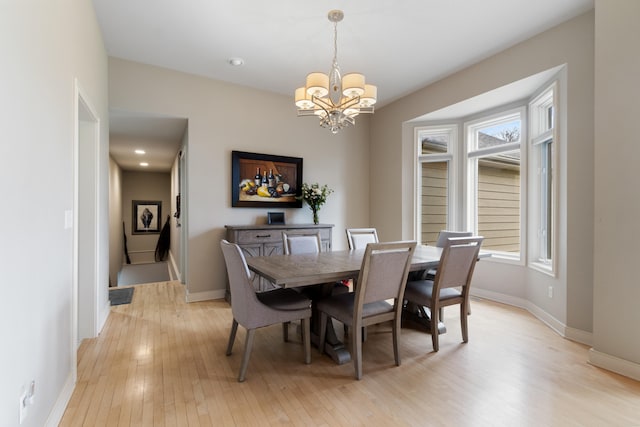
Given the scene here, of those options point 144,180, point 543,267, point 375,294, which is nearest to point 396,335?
point 375,294

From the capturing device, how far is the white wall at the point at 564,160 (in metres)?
2.78

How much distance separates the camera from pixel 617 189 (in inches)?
90.0

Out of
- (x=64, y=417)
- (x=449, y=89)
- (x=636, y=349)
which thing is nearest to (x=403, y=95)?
(x=449, y=89)

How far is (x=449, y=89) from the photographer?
162 inches

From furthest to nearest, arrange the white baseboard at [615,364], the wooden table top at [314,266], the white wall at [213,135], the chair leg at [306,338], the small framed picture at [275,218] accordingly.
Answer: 1. the small framed picture at [275,218]
2. the white wall at [213,135]
3. the chair leg at [306,338]
4. the white baseboard at [615,364]
5. the wooden table top at [314,266]

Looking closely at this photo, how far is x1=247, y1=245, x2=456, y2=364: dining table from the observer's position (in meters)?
2.07

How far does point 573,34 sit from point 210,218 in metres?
4.45

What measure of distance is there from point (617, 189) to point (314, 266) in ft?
7.75

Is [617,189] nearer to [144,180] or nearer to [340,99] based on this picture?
[340,99]

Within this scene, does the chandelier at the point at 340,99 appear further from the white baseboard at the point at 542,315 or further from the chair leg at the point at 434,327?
the white baseboard at the point at 542,315

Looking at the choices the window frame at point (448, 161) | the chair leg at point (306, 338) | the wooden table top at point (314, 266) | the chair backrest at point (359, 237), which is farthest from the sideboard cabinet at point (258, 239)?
the window frame at point (448, 161)

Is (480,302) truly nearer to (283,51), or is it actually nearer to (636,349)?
(636,349)

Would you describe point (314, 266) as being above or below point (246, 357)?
above

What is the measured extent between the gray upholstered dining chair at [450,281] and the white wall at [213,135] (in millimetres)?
2552
